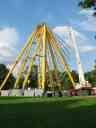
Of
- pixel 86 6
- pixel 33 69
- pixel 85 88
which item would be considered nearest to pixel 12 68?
pixel 33 69

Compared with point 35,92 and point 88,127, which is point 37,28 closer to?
point 35,92

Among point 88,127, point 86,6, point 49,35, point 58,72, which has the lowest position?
point 88,127

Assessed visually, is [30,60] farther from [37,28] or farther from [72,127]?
[72,127]

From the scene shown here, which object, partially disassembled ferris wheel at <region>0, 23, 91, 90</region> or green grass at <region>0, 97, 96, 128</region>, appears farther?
Result: partially disassembled ferris wheel at <region>0, 23, 91, 90</region>

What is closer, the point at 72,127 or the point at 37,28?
the point at 72,127

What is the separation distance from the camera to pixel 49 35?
87062 millimetres

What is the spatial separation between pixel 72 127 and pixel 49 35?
74910mm

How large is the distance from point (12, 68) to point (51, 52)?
9749 millimetres

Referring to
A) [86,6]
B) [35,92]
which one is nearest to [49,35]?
[35,92]

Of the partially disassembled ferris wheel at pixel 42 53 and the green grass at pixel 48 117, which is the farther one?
the partially disassembled ferris wheel at pixel 42 53

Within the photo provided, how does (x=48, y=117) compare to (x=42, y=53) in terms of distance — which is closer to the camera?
(x=48, y=117)

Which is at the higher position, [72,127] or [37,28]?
[37,28]

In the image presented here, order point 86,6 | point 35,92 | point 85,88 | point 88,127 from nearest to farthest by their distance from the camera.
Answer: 1. point 88,127
2. point 86,6
3. point 35,92
4. point 85,88

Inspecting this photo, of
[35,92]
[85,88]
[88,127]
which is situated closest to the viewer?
[88,127]
